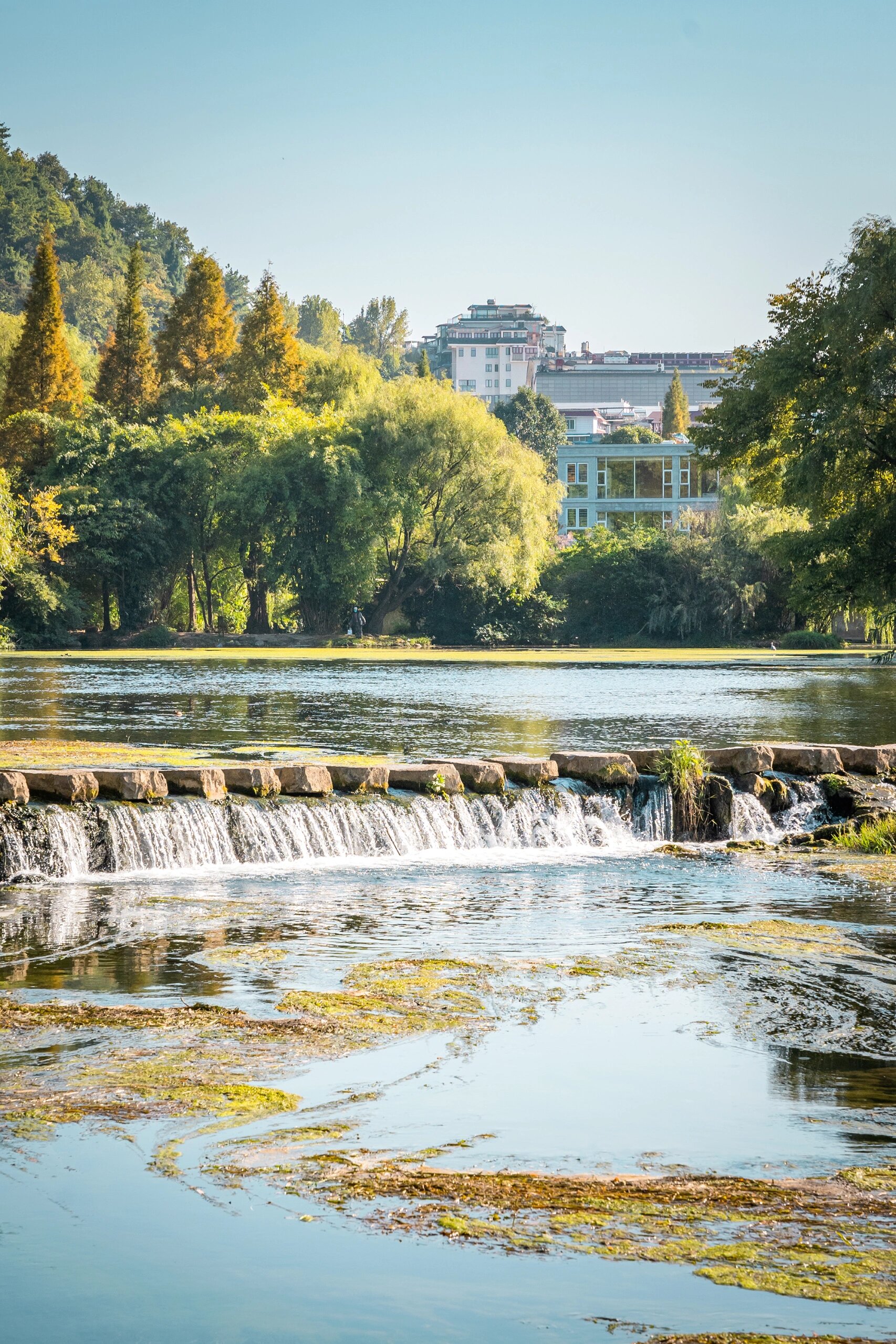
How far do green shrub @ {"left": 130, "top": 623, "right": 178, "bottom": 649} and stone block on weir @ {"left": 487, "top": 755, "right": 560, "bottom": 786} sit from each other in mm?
47550

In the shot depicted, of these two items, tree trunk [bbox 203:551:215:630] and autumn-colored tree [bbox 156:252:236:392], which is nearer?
tree trunk [bbox 203:551:215:630]

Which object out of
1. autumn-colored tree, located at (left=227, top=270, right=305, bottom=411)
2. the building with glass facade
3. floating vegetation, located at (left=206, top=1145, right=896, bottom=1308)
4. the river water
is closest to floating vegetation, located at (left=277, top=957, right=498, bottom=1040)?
the river water

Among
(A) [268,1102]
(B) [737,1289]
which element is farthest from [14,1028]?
(B) [737,1289]

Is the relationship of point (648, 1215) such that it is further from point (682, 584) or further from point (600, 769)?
point (682, 584)

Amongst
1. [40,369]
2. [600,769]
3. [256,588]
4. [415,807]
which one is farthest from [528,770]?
[40,369]

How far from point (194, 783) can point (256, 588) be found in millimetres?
56724

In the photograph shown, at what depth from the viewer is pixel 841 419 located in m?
31.0

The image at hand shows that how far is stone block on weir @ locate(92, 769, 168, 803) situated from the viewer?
14.8 m

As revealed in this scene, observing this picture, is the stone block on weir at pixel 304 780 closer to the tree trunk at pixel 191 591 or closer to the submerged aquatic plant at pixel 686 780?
the submerged aquatic plant at pixel 686 780

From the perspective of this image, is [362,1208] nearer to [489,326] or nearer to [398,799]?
[398,799]

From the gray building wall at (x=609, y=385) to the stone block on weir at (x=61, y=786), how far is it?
158087mm

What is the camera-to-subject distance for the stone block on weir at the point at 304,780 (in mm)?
Result: 15852

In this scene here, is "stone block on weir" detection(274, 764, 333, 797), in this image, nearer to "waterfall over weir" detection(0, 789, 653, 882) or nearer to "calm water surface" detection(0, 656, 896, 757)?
"waterfall over weir" detection(0, 789, 653, 882)

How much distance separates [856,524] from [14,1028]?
27.2 meters
